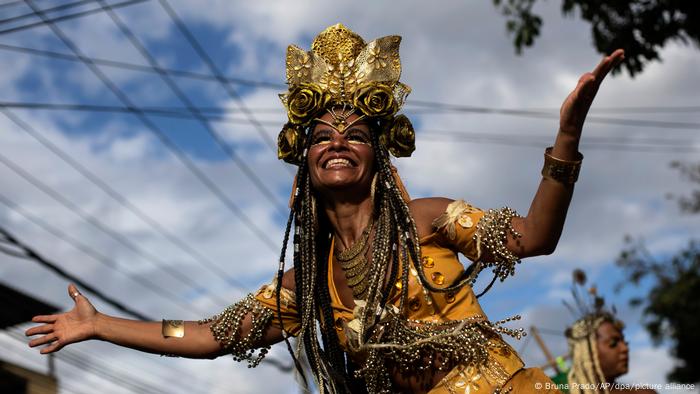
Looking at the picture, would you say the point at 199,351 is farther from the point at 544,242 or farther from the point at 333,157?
the point at 544,242

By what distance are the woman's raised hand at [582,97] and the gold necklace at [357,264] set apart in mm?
1047

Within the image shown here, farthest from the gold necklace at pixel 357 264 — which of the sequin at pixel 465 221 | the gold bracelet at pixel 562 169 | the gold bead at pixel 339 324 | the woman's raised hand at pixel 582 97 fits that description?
the woman's raised hand at pixel 582 97

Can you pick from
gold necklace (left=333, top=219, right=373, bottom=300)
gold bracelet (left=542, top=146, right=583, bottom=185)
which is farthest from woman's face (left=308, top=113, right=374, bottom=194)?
gold bracelet (left=542, top=146, right=583, bottom=185)

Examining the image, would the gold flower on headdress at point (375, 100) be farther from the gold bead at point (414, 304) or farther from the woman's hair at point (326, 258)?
the gold bead at point (414, 304)

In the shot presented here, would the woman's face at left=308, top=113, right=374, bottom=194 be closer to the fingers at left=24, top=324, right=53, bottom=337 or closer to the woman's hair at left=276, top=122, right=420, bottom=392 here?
the woman's hair at left=276, top=122, right=420, bottom=392

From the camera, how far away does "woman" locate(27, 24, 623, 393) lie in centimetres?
378

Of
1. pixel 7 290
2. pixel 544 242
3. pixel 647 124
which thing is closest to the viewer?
pixel 544 242

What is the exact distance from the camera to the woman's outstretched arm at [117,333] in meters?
4.11

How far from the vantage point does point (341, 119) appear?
4.13m

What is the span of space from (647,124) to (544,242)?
12692mm

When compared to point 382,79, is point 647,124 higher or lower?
higher

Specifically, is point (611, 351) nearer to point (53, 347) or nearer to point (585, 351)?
point (585, 351)

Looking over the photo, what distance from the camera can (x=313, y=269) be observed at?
4.13 meters

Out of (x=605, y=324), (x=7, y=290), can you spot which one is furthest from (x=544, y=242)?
(x=7, y=290)
